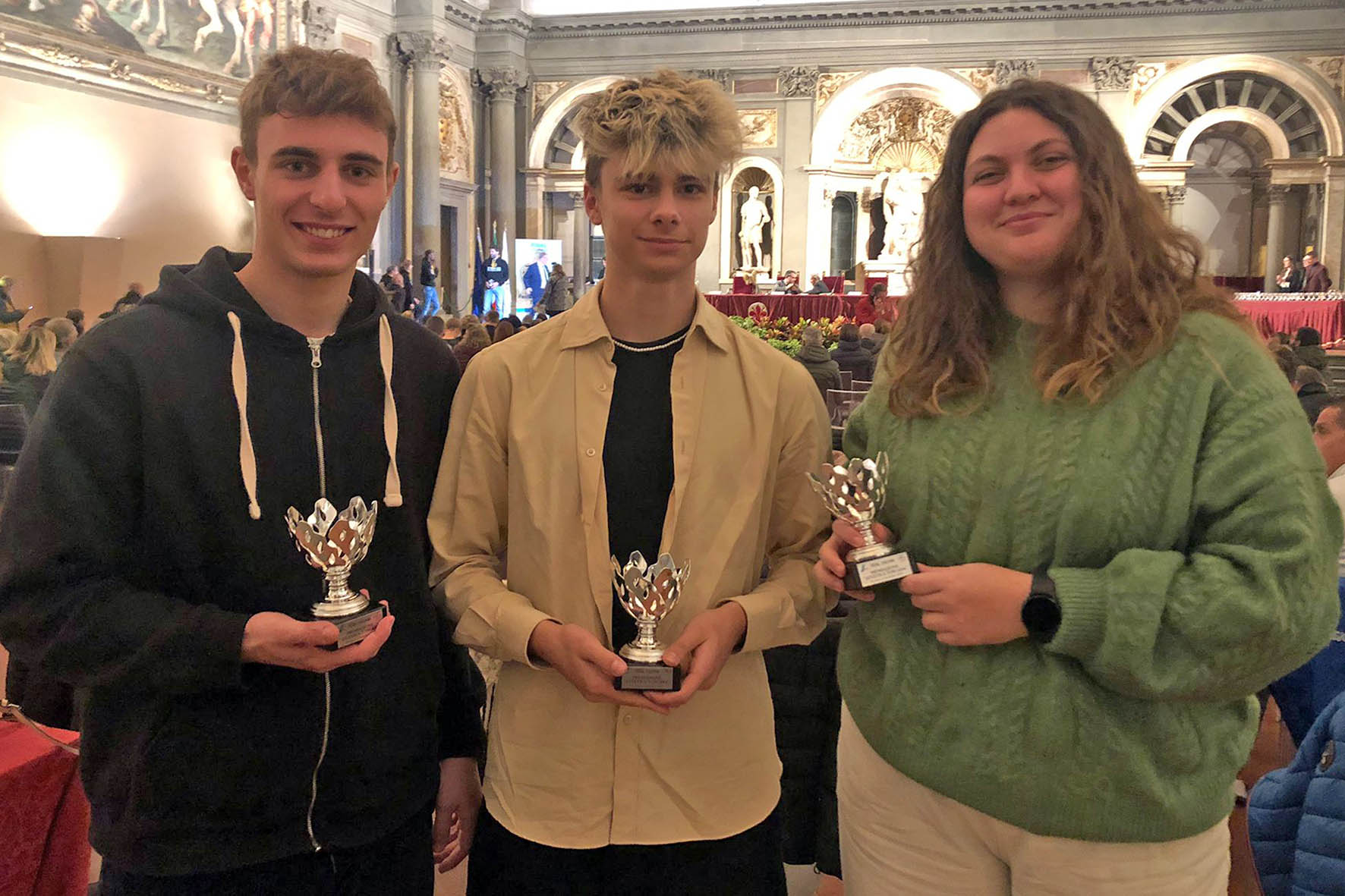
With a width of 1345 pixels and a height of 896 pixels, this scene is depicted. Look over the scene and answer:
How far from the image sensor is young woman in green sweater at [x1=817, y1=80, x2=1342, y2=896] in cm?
140

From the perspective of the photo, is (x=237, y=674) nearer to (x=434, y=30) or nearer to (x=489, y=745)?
(x=489, y=745)

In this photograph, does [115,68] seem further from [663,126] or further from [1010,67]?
[1010,67]

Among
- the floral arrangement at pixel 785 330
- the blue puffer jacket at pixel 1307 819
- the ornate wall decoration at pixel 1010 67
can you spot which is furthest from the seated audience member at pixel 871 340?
the ornate wall decoration at pixel 1010 67

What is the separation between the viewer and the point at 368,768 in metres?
1.72

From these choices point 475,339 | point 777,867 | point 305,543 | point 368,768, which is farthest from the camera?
point 475,339

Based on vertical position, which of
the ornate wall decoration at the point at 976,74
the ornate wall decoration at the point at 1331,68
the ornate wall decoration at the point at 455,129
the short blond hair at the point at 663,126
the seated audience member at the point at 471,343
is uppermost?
the ornate wall decoration at the point at 976,74

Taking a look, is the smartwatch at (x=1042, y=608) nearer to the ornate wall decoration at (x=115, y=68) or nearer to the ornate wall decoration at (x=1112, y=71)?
the ornate wall decoration at (x=115, y=68)

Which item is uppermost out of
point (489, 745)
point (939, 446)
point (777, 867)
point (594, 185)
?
point (594, 185)

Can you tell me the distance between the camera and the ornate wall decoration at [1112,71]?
19188 millimetres

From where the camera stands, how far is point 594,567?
5.64 feet

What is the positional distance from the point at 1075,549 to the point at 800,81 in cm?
2072

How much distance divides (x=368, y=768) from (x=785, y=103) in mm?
20706

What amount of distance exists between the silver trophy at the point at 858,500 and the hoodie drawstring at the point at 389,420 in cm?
70

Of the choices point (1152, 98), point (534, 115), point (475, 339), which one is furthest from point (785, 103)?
point (475, 339)
